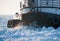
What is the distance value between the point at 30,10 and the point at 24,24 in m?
1.26

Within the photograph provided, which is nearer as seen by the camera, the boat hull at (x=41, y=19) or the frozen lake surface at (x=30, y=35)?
the frozen lake surface at (x=30, y=35)

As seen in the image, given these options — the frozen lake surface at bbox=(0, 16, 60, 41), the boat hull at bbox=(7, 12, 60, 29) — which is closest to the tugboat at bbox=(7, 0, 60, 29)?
the boat hull at bbox=(7, 12, 60, 29)

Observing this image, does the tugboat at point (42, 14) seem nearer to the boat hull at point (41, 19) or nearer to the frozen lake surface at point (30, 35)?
the boat hull at point (41, 19)

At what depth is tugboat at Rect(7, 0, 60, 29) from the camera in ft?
63.5

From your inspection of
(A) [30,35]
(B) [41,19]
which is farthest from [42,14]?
(A) [30,35]

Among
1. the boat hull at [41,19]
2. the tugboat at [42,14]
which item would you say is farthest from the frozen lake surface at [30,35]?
the tugboat at [42,14]

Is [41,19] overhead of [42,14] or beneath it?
beneath

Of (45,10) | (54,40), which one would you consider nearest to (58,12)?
(45,10)

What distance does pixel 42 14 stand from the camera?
1938cm

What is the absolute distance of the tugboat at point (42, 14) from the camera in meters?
19.3

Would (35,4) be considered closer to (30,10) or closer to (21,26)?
(30,10)

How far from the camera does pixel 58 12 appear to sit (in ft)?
65.9

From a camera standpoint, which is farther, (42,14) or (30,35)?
(42,14)

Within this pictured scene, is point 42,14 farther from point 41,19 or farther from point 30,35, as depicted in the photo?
point 30,35
